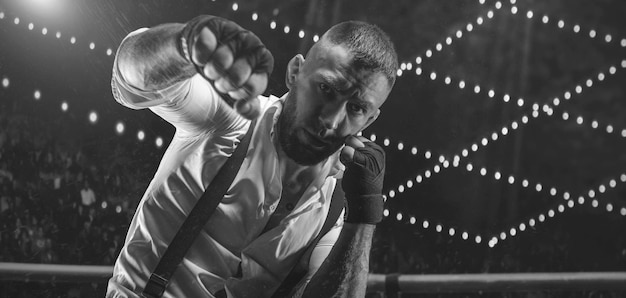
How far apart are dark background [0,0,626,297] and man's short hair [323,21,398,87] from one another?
0.56 m

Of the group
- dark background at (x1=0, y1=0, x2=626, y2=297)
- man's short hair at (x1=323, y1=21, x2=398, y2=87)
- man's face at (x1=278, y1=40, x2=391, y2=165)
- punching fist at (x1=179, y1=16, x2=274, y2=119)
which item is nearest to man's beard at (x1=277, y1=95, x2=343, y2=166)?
man's face at (x1=278, y1=40, x2=391, y2=165)

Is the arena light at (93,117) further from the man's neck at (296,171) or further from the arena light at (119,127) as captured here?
the man's neck at (296,171)

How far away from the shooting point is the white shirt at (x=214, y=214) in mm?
1221

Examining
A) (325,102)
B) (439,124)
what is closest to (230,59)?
(325,102)

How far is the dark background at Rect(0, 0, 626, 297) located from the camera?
1570 millimetres

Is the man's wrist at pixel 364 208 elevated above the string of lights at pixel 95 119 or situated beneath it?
elevated above

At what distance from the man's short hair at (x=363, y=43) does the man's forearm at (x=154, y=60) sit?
0.25m

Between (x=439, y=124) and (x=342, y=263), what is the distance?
32.9 inches

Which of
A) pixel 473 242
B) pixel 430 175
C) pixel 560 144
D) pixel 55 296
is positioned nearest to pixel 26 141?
pixel 55 296

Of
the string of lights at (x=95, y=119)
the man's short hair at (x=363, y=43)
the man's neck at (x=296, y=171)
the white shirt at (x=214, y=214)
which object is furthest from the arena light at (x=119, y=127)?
the man's short hair at (x=363, y=43)

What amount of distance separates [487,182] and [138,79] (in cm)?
127

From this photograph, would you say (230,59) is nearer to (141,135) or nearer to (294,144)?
(294,144)

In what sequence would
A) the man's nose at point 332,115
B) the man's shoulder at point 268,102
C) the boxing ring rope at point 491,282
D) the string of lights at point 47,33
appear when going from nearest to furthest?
1. the man's nose at point 332,115
2. the man's shoulder at point 268,102
3. the string of lights at point 47,33
4. the boxing ring rope at point 491,282

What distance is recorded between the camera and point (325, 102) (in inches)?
46.9
